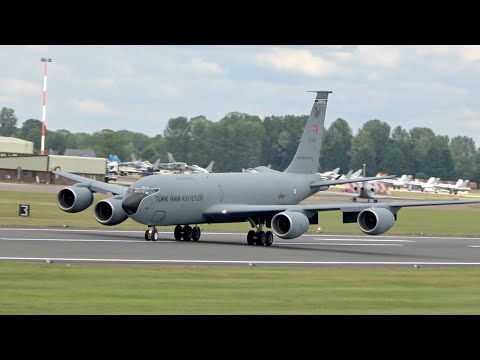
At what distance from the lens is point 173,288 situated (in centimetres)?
2392

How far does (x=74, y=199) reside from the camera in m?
46.7

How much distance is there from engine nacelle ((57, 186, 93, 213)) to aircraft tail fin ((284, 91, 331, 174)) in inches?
430

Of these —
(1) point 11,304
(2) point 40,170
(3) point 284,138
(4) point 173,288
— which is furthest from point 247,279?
(3) point 284,138

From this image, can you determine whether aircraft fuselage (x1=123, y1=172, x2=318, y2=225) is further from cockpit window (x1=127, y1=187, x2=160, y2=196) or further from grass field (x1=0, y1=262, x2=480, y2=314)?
grass field (x1=0, y1=262, x2=480, y2=314)

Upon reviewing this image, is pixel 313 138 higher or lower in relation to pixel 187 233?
higher

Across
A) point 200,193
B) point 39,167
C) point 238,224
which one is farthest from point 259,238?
point 39,167

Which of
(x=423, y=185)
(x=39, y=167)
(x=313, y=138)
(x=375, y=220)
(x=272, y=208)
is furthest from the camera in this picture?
(x=423, y=185)

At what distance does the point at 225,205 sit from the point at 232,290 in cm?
2111

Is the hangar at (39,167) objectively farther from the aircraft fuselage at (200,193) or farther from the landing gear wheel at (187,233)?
the landing gear wheel at (187,233)

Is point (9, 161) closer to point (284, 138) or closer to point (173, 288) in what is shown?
point (284, 138)

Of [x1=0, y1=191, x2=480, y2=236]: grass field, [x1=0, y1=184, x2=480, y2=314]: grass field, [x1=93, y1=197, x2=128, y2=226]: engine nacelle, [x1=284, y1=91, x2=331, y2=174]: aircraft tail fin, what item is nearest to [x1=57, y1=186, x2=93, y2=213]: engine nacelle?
[x1=93, y1=197, x2=128, y2=226]: engine nacelle

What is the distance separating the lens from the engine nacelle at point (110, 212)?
143ft

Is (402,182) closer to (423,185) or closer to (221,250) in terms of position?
(423,185)
